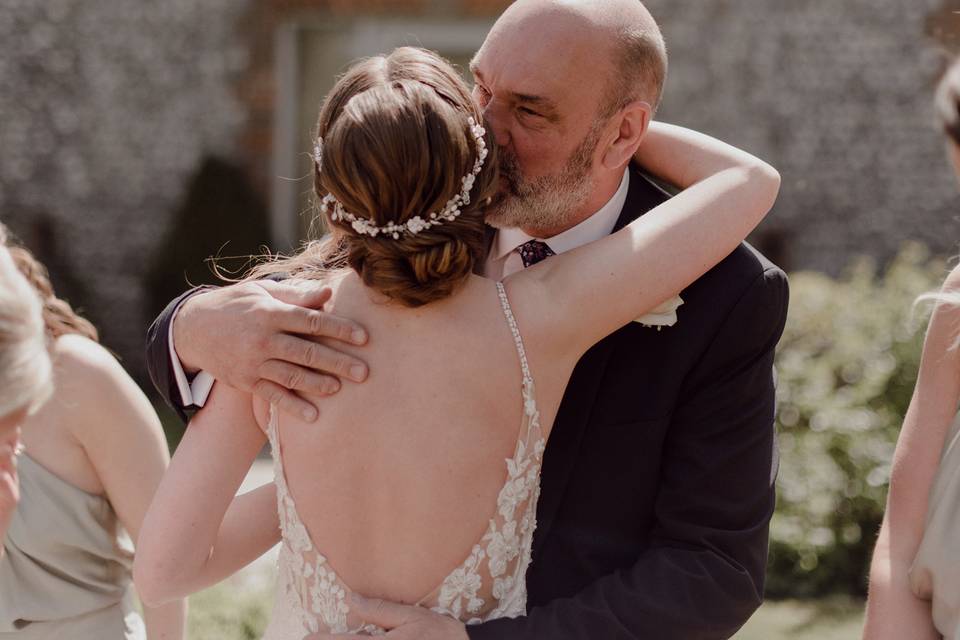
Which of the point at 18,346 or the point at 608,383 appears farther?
the point at 608,383

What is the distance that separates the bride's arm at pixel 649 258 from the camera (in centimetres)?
226

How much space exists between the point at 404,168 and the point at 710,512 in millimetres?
969

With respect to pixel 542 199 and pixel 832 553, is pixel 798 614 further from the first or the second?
pixel 542 199

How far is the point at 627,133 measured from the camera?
9.12 feet

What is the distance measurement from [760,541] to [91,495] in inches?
62.1

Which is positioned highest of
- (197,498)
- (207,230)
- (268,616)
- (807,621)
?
(197,498)

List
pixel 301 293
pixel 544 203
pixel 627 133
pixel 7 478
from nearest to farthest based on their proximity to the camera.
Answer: pixel 7 478, pixel 301 293, pixel 544 203, pixel 627 133

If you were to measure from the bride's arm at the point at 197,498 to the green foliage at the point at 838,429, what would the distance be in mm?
4213

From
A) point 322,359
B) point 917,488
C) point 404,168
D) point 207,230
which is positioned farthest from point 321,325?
point 207,230

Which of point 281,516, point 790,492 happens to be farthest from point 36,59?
point 281,516

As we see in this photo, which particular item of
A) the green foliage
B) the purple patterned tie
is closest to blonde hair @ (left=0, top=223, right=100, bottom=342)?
the purple patterned tie

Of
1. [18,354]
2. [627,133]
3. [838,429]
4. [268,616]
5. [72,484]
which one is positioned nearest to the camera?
[18,354]

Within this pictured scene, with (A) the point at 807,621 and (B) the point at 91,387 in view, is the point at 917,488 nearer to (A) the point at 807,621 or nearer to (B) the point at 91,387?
(B) the point at 91,387

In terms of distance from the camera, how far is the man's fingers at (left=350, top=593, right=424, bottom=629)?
224 centimetres
